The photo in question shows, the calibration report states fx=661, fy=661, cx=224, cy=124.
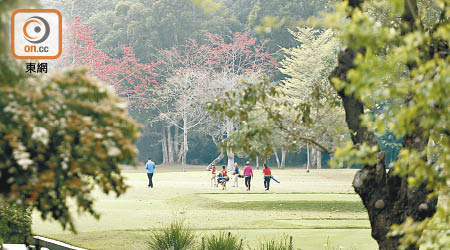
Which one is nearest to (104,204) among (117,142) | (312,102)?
(312,102)

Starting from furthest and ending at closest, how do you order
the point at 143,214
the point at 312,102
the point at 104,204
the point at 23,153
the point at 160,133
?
the point at 160,133 → the point at 104,204 → the point at 143,214 → the point at 312,102 → the point at 23,153

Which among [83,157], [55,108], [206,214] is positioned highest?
[55,108]

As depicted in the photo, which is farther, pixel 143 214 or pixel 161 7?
pixel 161 7

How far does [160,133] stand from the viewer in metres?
58.1

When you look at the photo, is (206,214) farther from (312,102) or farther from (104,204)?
(312,102)

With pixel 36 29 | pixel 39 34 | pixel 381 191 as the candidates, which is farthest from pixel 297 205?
pixel 36 29

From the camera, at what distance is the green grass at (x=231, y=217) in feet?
45.1

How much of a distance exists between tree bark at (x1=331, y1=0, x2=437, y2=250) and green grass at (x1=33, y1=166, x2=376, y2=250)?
18.5ft

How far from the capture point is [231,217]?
60.8 ft

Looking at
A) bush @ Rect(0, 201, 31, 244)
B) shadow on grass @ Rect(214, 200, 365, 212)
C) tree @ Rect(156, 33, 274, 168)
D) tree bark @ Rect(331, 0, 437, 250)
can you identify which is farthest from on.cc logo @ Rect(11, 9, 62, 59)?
tree @ Rect(156, 33, 274, 168)

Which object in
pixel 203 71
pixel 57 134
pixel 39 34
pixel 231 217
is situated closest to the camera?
pixel 57 134

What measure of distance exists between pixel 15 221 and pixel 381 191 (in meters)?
4.71

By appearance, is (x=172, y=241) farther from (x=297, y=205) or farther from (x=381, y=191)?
(x=297, y=205)

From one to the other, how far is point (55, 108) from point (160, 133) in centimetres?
5453
